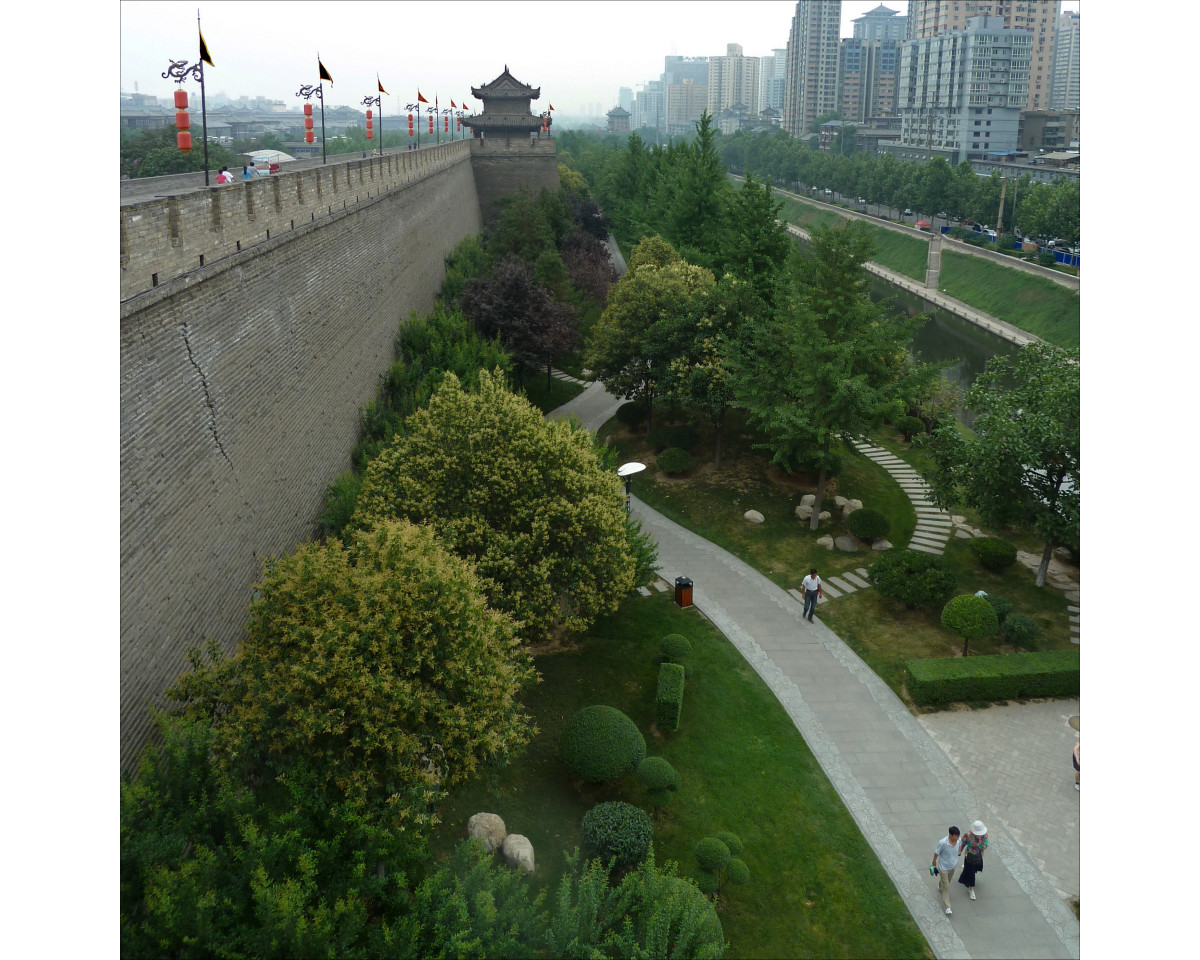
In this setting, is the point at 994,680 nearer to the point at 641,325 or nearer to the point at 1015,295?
the point at 641,325

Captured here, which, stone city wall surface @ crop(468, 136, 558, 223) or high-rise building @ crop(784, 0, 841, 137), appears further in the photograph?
high-rise building @ crop(784, 0, 841, 137)

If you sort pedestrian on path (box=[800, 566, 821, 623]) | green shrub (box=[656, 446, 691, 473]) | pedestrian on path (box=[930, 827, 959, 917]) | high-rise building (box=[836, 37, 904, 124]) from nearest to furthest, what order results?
pedestrian on path (box=[930, 827, 959, 917])
pedestrian on path (box=[800, 566, 821, 623])
green shrub (box=[656, 446, 691, 473])
high-rise building (box=[836, 37, 904, 124])

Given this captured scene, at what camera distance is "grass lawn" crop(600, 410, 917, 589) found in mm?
21594

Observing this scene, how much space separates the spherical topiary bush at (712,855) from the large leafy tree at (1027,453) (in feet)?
32.4

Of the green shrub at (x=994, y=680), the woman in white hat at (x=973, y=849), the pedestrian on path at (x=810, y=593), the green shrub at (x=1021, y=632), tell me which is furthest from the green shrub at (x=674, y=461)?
the woman in white hat at (x=973, y=849)

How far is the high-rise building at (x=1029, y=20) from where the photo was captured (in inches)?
4232

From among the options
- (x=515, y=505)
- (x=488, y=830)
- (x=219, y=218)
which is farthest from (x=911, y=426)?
(x=219, y=218)

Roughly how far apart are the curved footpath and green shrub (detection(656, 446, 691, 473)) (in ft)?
14.6

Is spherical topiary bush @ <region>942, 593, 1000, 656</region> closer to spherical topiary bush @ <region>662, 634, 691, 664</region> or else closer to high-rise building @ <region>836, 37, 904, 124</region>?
spherical topiary bush @ <region>662, 634, 691, 664</region>

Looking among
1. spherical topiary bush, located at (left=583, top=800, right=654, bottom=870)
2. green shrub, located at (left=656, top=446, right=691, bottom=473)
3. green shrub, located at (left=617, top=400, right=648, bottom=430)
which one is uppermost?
green shrub, located at (left=617, top=400, right=648, bottom=430)

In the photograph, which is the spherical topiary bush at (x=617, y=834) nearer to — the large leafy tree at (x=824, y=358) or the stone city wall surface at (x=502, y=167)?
the large leafy tree at (x=824, y=358)

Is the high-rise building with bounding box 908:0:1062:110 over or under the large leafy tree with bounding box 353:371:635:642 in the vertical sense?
over

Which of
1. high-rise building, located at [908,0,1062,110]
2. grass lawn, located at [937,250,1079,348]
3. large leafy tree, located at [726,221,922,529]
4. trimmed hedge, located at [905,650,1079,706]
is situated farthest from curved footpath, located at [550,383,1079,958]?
high-rise building, located at [908,0,1062,110]

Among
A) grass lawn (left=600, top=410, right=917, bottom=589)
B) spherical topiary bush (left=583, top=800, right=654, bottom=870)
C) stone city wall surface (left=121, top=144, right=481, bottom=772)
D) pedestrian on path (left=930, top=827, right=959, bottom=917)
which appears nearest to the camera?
stone city wall surface (left=121, top=144, right=481, bottom=772)
